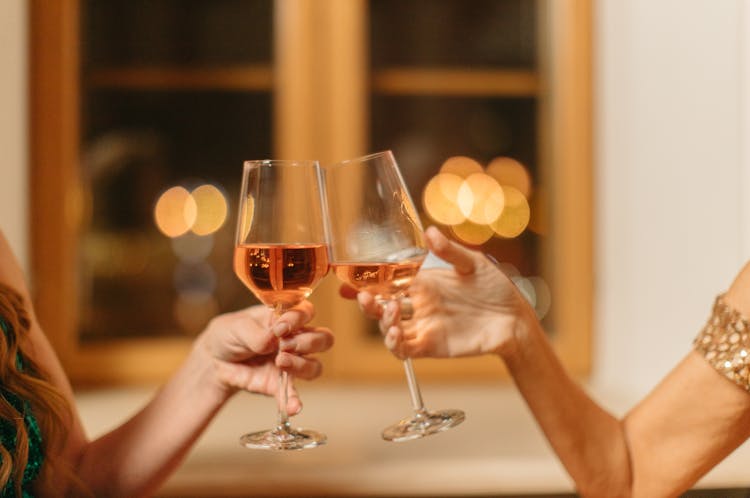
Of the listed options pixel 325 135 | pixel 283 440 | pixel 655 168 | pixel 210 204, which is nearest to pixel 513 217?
pixel 655 168

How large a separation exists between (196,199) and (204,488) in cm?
86

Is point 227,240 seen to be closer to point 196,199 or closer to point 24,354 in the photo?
point 196,199

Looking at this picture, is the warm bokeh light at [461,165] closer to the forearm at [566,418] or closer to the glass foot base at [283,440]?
the forearm at [566,418]

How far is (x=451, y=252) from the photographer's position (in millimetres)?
1071

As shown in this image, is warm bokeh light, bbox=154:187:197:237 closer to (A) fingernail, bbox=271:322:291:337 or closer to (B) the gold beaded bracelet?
(A) fingernail, bbox=271:322:291:337

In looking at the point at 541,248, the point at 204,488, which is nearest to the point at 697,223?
the point at 541,248

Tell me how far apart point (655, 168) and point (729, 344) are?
833 mm

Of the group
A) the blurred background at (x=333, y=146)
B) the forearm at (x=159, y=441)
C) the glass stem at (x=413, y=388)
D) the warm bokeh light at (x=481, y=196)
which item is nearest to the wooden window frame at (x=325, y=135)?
the blurred background at (x=333, y=146)

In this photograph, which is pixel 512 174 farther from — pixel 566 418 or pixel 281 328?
pixel 281 328

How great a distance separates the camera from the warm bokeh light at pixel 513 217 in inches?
84.3

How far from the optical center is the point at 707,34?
5.48 feet

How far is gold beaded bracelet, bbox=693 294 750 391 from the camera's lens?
3.56 ft

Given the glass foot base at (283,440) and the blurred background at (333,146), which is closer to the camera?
the glass foot base at (283,440)

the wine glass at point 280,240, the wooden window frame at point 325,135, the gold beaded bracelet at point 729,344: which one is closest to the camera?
the wine glass at point 280,240
